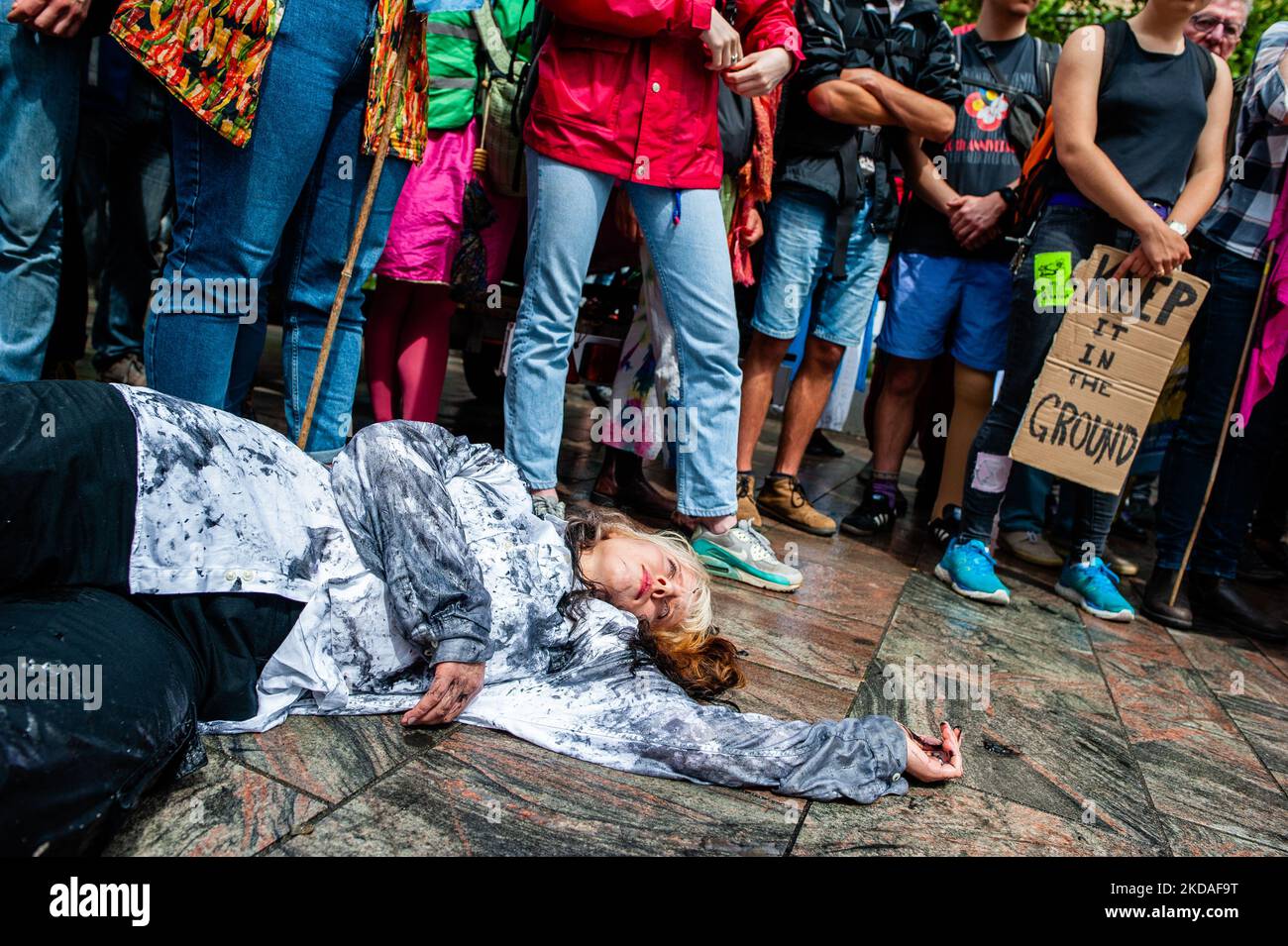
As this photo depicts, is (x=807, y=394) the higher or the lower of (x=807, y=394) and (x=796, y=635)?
the higher

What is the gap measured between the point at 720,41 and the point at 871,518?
219 centimetres

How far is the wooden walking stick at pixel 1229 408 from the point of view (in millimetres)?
3607

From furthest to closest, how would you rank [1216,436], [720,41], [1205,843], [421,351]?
[1216,436], [421,351], [720,41], [1205,843]

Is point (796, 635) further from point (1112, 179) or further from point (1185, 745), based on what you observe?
point (1112, 179)

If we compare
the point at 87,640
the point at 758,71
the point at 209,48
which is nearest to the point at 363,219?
the point at 209,48

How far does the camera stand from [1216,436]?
12.5 ft

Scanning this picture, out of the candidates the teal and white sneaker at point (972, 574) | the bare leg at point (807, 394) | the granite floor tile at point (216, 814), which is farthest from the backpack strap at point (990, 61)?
the granite floor tile at point (216, 814)

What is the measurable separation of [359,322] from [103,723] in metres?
1.67

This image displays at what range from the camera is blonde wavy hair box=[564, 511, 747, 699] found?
2195mm

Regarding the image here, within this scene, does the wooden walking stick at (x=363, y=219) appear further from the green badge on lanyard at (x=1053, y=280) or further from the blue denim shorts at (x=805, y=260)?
the green badge on lanyard at (x=1053, y=280)

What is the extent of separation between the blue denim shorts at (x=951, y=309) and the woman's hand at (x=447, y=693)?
2896mm

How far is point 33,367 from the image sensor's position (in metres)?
2.43
